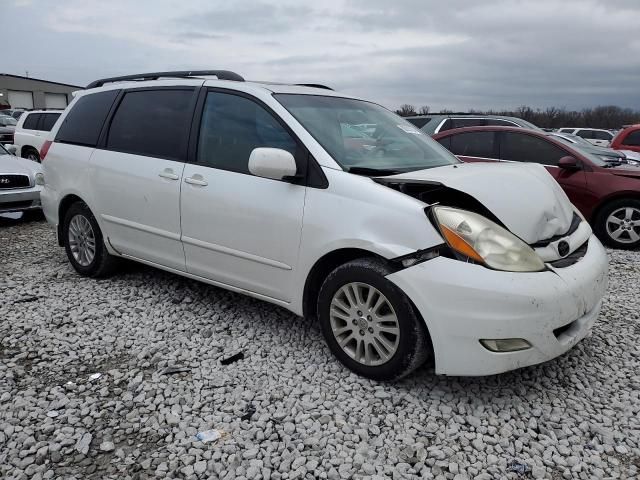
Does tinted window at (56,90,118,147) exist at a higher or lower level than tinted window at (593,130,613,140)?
higher

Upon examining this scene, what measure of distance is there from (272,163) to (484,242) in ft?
4.25

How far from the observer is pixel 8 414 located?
2734 mm

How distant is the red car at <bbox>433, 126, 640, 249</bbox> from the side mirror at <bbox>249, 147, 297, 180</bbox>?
4844mm

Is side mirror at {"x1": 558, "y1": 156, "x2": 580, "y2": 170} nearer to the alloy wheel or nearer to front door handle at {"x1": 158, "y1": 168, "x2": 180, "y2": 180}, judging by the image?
the alloy wheel

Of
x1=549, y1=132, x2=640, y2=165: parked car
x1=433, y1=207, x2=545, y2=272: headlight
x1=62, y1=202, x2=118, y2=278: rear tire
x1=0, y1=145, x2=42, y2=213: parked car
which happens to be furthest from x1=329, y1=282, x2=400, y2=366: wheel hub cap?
x1=0, y1=145, x2=42, y2=213: parked car

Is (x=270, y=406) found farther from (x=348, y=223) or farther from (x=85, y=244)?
(x=85, y=244)

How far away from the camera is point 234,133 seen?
11.9ft

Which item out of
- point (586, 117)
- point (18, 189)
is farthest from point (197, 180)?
point (586, 117)

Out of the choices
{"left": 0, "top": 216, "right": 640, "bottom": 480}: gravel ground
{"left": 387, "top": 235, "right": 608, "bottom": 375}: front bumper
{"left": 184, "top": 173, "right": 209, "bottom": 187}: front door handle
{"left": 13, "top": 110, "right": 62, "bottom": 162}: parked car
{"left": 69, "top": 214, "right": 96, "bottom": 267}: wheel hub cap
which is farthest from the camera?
{"left": 13, "top": 110, "right": 62, "bottom": 162}: parked car

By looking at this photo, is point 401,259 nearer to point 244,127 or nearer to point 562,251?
point 562,251

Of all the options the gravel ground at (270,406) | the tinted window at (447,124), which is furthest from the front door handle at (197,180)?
the tinted window at (447,124)

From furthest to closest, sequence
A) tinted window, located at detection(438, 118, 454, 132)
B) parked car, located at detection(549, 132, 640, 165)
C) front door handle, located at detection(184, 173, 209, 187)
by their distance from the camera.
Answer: tinted window, located at detection(438, 118, 454, 132) < parked car, located at detection(549, 132, 640, 165) < front door handle, located at detection(184, 173, 209, 187)

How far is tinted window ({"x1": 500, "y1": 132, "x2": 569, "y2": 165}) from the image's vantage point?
7000mm

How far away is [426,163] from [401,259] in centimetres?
111
